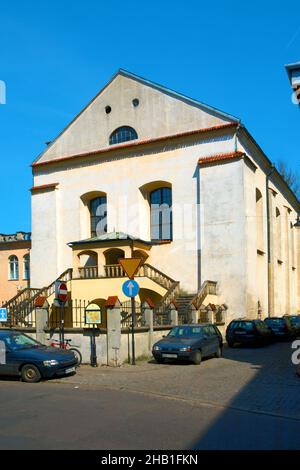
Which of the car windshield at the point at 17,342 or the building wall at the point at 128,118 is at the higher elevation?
the building wall at the point at 128,118

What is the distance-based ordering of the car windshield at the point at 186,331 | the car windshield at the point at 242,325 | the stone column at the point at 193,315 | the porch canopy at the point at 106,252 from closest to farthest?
the car windshield at the point at 186,331
the car windshield at the point at 242,325
the stone column at the point at 193,315
the porch canopy at the point at 106,252

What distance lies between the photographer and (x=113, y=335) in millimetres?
17219

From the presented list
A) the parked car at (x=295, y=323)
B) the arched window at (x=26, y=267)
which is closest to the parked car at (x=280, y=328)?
the parked car at (x=295, y=323)

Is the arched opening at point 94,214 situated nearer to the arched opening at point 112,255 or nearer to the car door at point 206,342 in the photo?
the arched opening at point 112,255

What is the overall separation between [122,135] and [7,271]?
55.7 ft

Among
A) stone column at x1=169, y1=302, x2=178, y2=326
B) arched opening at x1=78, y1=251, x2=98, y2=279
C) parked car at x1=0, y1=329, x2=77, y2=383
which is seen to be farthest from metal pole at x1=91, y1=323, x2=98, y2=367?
arched opening at x1=78, y1=251, x2=98, y2=279

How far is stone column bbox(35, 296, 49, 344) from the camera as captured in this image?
741 inches

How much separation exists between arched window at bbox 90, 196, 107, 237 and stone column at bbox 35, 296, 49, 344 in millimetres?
16458

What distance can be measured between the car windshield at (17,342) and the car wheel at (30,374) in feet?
2.43

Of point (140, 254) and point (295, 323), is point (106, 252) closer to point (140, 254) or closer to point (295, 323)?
point (140, 254)

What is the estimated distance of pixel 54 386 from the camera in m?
13.3

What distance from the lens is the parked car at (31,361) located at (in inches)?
547

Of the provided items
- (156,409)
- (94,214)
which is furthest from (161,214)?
(156,409)
